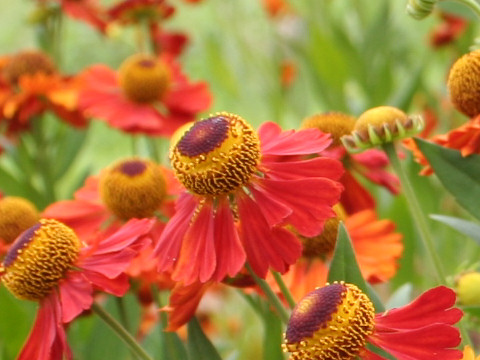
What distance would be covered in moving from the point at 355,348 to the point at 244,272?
162 millimetres

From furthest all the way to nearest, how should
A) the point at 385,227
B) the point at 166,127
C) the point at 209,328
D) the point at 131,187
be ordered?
the point at 209,328, the point at 166,127, the point at 131,187, the point at 385,227

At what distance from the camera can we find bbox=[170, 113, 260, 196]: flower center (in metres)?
0.70

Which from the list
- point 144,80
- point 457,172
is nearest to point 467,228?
point 457,172

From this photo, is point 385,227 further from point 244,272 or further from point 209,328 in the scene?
point 209,328

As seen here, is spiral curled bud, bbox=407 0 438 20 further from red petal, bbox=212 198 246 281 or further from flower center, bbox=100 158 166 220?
flower center, bbox=100 158 166 220

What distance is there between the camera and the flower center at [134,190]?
0.98 metres

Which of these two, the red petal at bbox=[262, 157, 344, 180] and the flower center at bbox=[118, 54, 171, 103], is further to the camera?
the flower center at bbox=[118, 54, 171, 103]

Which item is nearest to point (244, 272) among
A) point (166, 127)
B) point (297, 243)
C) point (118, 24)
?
point (297, 243)

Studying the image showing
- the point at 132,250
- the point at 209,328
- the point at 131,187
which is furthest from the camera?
the point at 209,328

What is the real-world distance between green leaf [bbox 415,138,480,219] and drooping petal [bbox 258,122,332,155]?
7 centimetres

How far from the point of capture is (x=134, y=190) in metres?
0.98

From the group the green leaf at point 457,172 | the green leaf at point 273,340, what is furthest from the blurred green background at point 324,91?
the green leaf at point 457,172

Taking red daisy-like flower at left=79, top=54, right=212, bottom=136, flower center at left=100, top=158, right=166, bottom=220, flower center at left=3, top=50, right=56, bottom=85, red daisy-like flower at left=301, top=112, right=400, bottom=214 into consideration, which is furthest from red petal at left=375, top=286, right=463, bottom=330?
flower center at left=3, top=50, right=56, bottom=85

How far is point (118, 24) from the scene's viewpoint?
5.53 feet
